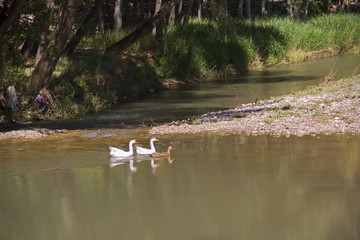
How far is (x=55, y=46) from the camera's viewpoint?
61.6ft

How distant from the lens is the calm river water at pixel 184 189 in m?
8.40

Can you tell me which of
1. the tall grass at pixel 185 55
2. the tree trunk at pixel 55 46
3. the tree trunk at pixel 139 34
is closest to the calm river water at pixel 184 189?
the tree trunk at pixel 55 46

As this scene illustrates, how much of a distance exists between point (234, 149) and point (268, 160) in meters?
1.18

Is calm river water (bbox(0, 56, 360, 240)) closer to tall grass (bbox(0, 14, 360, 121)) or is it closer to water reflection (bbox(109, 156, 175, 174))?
water reflection (bbox(109, 156, 175, 174))

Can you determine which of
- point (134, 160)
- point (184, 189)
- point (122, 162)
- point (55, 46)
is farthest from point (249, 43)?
point (184, 189)

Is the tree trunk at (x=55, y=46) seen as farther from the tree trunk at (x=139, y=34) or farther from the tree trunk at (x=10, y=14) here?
the tree trunk at (x=139, y=34)

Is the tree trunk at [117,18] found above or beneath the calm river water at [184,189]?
above

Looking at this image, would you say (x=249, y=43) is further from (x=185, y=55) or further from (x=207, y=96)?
(x=207, y=96)

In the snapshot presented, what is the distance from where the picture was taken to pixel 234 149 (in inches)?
504

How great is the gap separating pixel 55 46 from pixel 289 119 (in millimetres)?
7956

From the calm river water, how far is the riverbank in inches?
A: 23.5

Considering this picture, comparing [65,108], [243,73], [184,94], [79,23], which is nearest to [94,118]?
[65,108]

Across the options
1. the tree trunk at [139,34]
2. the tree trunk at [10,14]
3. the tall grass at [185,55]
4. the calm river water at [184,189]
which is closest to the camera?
the calm river water at [184,189]

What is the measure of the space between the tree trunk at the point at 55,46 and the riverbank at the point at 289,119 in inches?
189
